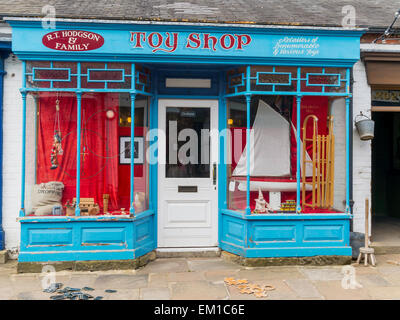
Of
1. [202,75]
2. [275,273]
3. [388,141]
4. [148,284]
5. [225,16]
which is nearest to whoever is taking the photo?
[148,284]

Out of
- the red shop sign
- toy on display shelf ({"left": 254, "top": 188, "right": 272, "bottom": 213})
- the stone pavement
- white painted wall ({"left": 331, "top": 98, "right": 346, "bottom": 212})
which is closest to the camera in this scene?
the stone pavement

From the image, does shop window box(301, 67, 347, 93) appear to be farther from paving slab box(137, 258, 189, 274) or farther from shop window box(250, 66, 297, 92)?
paving slab box(137, 258, 189, 274)

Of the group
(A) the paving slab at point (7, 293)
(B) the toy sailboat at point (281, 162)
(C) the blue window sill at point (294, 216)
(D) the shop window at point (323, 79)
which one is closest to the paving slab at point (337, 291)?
(C) the blue window sill at point (294, 216)

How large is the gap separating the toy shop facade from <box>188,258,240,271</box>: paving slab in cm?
29

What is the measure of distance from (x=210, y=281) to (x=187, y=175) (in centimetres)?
196

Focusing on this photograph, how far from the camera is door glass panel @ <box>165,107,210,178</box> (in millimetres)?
6910

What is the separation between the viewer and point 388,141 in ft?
35.4

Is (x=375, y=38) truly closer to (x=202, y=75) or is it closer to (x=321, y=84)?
(x=321, y=84)

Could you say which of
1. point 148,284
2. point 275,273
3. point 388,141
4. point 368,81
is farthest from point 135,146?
point 388,141

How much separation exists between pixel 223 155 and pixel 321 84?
2.01m

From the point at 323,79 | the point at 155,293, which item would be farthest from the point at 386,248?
the point at 155,293

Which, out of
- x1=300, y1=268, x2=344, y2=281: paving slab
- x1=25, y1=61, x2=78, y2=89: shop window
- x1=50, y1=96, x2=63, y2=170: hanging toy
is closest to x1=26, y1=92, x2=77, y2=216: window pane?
x1=50, y1=96, x2=63, y2=170: hanging toy

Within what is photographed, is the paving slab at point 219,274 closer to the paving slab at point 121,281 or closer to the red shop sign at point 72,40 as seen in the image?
the paving slab at point 121,281

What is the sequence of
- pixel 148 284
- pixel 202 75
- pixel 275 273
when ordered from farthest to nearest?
pixel 202 75, pixel 275 273, pixel 148 284
